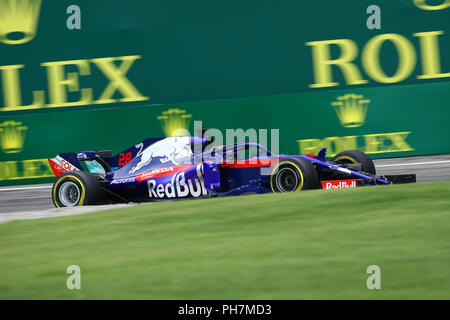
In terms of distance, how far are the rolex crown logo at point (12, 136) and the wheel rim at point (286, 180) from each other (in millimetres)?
6941

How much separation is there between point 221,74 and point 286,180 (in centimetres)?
642

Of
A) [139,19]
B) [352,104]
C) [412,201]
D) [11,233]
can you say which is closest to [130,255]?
Result: [11,233]

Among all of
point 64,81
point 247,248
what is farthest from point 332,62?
point 247,248

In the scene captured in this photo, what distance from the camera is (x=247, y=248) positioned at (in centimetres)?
590

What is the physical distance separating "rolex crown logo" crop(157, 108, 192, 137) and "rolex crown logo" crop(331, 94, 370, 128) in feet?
9.77

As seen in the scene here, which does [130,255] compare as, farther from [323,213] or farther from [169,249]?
[323,213]

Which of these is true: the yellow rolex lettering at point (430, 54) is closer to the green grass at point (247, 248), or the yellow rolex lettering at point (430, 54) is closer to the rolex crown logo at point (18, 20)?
the green grass at point (247, 248)

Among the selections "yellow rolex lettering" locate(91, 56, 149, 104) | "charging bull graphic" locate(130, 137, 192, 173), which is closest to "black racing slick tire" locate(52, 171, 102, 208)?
"charging bull graphic" locate(130, 137, 192, 173)

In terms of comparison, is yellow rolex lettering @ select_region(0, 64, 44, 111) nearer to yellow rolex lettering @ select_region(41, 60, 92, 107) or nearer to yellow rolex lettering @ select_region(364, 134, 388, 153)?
yellow rolex lettering @ select_region(41, 60, 92, 107)

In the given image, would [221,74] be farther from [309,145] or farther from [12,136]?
[12,136]

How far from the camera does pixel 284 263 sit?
5363mm

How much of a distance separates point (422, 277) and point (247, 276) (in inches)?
48.8

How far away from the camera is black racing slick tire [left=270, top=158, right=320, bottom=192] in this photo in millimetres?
8664

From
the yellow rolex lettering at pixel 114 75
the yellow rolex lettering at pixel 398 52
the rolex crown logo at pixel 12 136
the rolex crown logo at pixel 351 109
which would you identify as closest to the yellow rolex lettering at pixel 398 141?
the rolex crown logo at pixel 351 109
